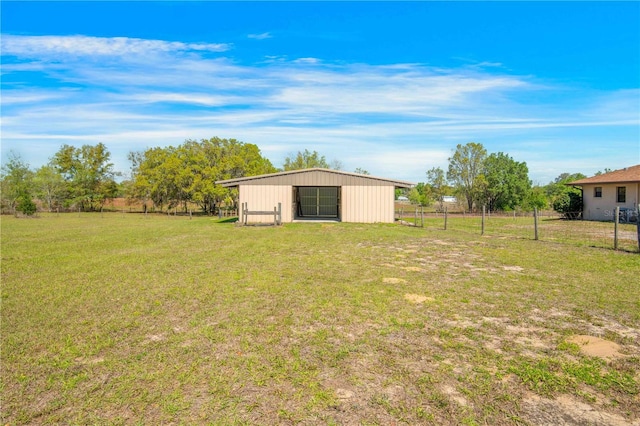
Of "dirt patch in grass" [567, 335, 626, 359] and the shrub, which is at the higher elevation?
the shrub

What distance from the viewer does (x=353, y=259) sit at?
10.1 m

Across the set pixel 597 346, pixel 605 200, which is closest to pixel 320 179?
pixel 597 346

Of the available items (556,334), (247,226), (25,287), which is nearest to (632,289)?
(556,334)

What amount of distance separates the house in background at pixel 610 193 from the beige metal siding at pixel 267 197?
21.4m

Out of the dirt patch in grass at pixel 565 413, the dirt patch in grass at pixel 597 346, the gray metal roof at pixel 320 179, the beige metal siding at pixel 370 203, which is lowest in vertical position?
the dirt patch in grass at pixel 565 413

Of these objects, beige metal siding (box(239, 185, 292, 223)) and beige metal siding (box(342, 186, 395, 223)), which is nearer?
beige metal siding (box(342, 186, 395, 223))

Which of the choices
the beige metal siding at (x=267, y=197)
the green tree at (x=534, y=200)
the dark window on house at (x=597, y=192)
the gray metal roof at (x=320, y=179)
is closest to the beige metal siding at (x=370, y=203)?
the gray metal roof at (x=320, y=179)

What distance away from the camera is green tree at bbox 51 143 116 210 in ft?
146

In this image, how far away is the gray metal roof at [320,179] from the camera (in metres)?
23.4

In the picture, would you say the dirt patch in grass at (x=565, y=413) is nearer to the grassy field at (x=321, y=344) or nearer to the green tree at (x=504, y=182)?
the grassy field at (x=321, y=344)

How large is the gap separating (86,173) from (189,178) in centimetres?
1513

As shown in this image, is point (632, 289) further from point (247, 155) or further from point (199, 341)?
point (247, 155)

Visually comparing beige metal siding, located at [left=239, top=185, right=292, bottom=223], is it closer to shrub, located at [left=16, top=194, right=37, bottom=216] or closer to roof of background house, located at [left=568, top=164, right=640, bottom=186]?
shrub, located at [left=16, top=194, right=37, bottom=216]

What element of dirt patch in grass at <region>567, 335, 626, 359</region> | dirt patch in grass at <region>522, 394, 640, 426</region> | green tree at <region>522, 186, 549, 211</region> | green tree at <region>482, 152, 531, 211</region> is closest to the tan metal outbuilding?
dirt patch in grass at <region>567, 335, 626, 359</region>
